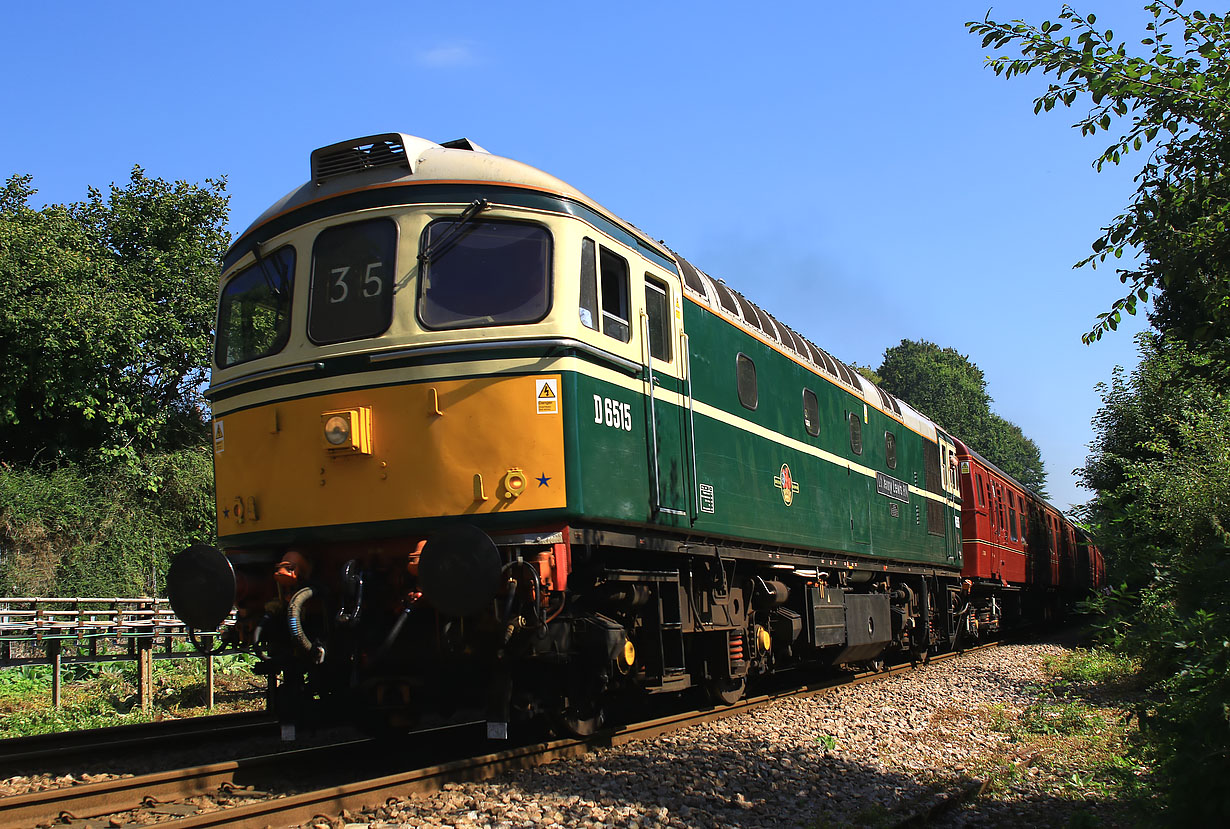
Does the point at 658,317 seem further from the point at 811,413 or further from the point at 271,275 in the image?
the point at 811,413

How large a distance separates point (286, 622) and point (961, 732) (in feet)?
19.2

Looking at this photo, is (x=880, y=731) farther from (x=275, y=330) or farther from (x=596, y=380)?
(x=275, y=330)

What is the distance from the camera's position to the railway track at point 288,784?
5246 millimetres

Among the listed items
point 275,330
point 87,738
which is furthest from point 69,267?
point 275,330

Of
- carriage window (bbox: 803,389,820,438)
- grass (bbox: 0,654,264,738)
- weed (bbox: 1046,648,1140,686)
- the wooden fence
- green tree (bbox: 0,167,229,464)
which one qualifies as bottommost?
weed (bbox: 1046,648,1140,686)

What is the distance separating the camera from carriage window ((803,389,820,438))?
36.9 ft

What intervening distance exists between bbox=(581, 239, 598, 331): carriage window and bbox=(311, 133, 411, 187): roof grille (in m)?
1.34

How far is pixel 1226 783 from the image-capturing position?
423 centimetres

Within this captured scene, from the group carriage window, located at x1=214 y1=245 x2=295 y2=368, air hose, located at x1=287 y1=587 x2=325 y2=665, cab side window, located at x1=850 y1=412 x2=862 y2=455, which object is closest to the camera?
air hose, located at x1=287 y1=587 x2=325 y2=665

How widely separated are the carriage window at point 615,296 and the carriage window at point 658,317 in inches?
12.8

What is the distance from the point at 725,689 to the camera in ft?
30.9

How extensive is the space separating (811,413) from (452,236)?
5.82 meters

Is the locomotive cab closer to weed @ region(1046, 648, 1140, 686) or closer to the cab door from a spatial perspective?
the cab door

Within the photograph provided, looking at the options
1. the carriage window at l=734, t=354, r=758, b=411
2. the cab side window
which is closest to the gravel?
the carriage window at l=734, t=354, r=758, b=411
